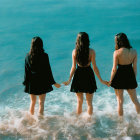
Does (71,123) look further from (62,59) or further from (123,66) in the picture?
(62,59)

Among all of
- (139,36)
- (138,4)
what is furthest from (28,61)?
(138,4)

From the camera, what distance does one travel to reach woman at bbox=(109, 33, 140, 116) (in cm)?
443

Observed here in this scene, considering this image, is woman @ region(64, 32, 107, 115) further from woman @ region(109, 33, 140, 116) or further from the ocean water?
the ocean water

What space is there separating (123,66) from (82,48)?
820 mm

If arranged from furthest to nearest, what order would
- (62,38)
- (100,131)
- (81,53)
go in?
(62,38) → (100,131) → (81,53)

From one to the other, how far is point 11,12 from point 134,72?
10.6 meters

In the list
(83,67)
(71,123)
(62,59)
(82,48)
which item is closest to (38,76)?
(83,67)

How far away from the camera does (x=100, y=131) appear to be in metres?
4.91

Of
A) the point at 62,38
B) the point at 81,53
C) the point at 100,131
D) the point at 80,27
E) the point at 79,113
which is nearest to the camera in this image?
the point at 81,53

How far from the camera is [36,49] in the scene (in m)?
4.41

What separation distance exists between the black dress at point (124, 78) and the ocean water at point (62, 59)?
2.79ft

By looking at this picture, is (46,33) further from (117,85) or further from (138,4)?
(117,85)

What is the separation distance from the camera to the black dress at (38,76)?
4582 millimetres

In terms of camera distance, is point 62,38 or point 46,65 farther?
point 62,38
